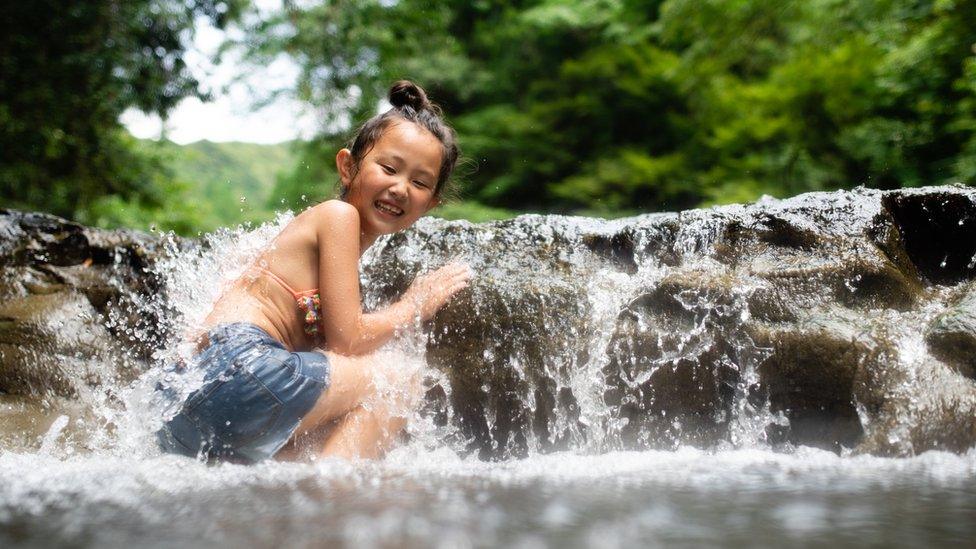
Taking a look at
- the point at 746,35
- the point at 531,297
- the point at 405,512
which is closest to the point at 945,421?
the point at 531,297

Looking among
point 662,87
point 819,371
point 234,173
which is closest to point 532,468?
point 819,371

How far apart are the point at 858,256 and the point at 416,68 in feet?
38.9

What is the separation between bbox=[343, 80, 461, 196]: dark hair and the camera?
2637 mm

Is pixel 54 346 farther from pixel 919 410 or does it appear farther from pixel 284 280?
pixel 919 410

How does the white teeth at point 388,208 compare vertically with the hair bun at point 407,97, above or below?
below

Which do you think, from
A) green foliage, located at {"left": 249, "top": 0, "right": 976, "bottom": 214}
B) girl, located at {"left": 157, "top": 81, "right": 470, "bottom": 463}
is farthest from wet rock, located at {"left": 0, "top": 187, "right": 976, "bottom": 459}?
green foliage, located at {"left": 249, "top": 0, "right": 976, "bottom": 214}

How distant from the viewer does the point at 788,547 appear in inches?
40.6

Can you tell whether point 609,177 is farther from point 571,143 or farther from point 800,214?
point 800,214

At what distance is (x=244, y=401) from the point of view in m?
2.03

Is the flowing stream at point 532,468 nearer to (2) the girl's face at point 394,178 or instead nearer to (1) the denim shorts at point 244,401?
(1) the denim shorts at point 244,401

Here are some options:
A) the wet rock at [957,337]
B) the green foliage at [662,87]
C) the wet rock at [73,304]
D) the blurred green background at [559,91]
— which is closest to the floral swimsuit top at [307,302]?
the blurred green background at [559,91]

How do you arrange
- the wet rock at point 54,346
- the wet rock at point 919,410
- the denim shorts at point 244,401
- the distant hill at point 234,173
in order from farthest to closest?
the distant hill at point 234,173, the wet rock at point 54,346, the wet rock at point 919,410, the denim shorts at point 244,401

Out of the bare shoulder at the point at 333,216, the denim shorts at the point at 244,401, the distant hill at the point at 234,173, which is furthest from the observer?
the distant hill at the point at 234,173

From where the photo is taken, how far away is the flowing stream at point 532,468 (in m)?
1.14
